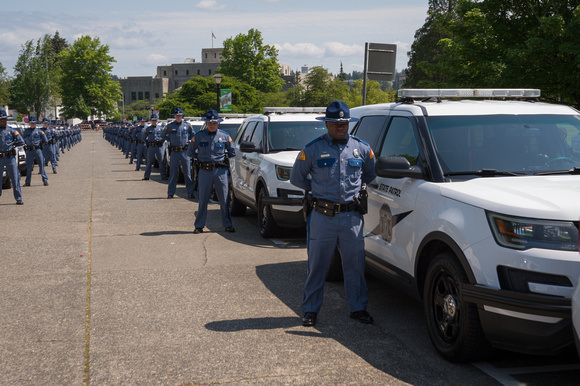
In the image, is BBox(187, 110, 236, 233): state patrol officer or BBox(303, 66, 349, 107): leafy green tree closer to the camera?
BBox(187, 110, 236, 233): state patrol officer

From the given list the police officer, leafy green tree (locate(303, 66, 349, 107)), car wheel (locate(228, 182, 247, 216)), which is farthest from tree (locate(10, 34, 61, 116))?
car wheel (locate(228, 182, 247, 216))

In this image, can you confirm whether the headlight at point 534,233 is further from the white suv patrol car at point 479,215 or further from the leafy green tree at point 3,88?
the leafy green tree at point 3,88

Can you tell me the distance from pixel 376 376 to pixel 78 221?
337 inches

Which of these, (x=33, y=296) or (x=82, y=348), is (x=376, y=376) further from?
(x=33, y=296)

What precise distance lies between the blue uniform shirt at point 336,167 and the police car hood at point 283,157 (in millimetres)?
3770

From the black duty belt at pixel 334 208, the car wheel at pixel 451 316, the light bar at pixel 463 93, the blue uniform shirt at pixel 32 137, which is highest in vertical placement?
the light bar at pixel 463 93

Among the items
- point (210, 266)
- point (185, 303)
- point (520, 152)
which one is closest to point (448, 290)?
point (520, 152)

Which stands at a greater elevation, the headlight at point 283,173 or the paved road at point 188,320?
the headlight at point 283,173

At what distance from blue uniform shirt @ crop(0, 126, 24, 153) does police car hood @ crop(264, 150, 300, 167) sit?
7.76m

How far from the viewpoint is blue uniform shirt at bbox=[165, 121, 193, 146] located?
52.4 feet

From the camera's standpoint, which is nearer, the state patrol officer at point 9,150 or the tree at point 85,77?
the state patrol officer at point 9,150

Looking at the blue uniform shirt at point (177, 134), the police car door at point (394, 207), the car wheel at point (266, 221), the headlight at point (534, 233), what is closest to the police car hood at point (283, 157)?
the car wheel at point (266, 221)

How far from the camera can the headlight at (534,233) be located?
374 cm

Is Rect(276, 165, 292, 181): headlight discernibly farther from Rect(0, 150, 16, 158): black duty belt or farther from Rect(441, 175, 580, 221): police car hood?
Rect(0, 150, 16, 158): black duty belt
